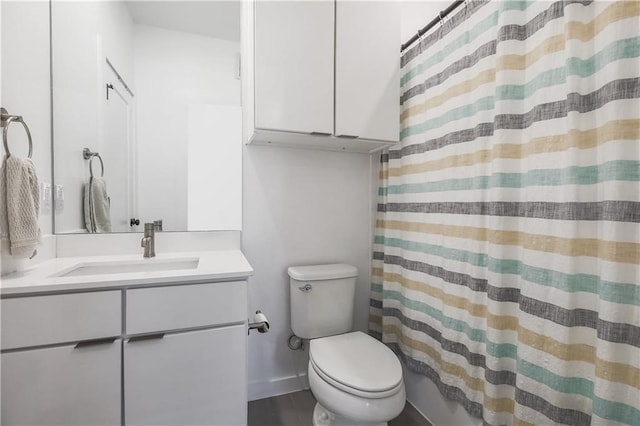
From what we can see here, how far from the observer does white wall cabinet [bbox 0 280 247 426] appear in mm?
849

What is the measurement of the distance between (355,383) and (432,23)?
1654 mm

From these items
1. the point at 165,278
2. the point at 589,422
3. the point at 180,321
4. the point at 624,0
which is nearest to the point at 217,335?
the point at 180,321

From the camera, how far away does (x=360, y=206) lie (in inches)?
71.9

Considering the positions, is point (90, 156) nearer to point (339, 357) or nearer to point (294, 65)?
point (294, 65)

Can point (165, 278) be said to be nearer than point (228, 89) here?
Yes

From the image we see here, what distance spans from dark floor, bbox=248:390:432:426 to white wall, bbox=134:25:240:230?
1075 millimetres

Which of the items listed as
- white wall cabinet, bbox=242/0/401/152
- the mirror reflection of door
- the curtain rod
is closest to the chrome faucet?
the mirror reflection of door

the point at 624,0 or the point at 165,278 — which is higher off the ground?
the point at 624,0

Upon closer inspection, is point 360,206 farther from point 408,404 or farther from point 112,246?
point 112,246

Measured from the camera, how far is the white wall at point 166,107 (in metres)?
1.40

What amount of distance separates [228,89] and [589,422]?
1.96 m

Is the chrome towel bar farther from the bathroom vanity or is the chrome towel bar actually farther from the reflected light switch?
the bathroom vanity

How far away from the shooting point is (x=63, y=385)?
2.89ft

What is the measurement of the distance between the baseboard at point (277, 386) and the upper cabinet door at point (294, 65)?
1437 millimetres
